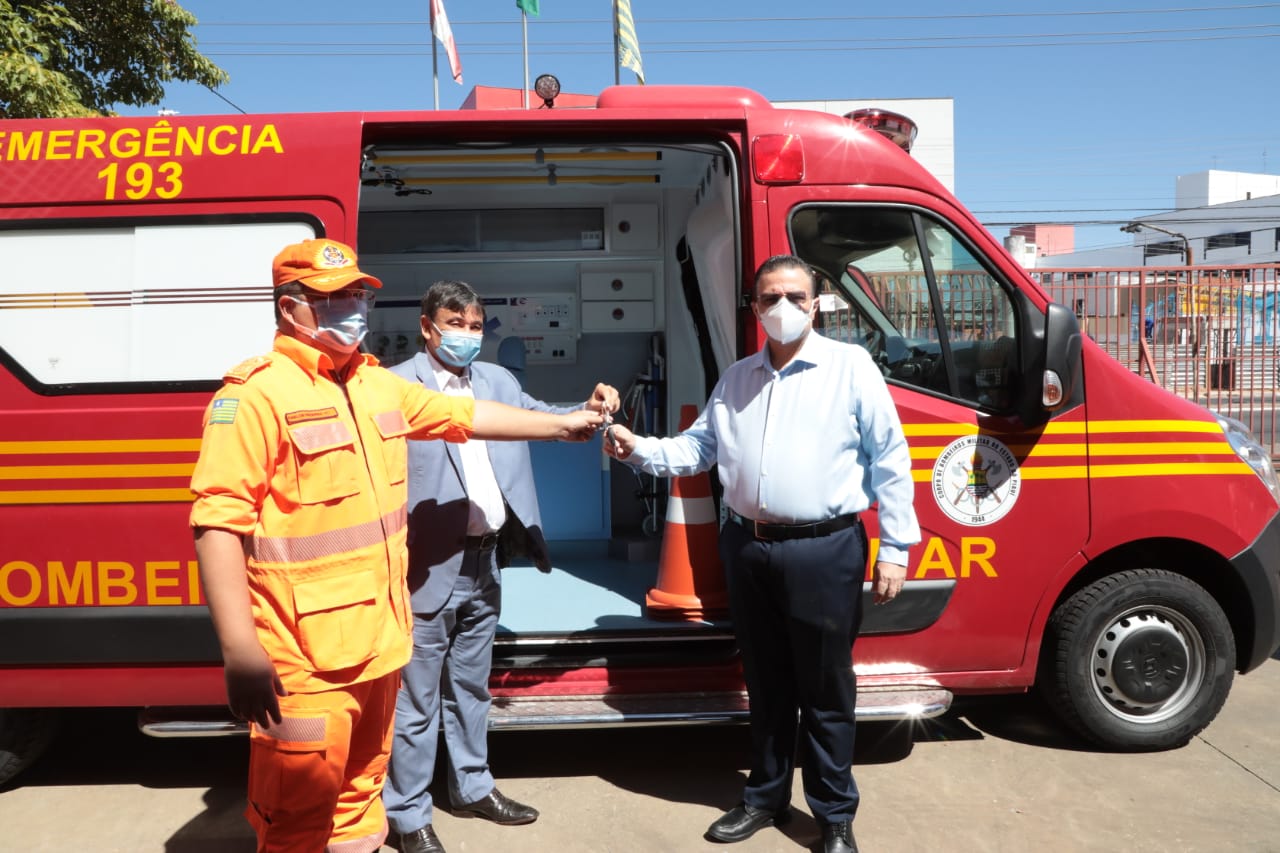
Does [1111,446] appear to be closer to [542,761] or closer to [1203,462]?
[1203,462]

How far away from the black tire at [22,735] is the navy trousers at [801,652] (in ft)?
8.65

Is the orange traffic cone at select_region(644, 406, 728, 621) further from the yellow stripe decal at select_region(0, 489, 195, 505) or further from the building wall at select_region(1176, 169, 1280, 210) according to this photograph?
the building wall at select_region(1176, 169, 1280, 210)

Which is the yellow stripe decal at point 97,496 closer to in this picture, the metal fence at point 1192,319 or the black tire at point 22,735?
the black tire at point 22,735

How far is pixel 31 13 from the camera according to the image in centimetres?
860

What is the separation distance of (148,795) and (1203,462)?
165 inches

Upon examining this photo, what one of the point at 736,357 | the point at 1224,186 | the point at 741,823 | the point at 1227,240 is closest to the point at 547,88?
the point at 736,357

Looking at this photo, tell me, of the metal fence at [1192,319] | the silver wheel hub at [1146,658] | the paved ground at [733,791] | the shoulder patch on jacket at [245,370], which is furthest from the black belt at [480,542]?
the metal fence at [1192,319]

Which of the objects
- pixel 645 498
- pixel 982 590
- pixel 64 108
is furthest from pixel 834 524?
pixel 64 108

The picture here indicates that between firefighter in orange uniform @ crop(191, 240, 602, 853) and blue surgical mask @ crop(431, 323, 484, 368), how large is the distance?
0.71 meters

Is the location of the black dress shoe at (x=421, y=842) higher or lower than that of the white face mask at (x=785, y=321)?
lower

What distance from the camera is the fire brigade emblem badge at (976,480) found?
357 centimetres

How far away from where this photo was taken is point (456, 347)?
127 inches

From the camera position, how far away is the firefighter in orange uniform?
2123 mm

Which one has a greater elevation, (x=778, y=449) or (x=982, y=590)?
(x=778, y=449)
